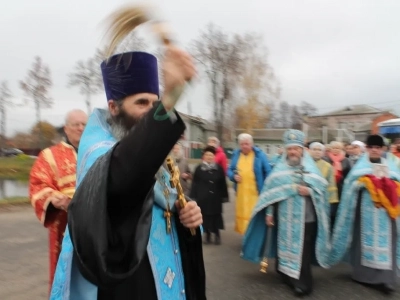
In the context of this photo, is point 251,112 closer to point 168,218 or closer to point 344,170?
point 344,170

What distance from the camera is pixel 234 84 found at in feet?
102

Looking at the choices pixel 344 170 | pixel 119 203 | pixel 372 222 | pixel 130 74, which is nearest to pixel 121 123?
pixel 130 74

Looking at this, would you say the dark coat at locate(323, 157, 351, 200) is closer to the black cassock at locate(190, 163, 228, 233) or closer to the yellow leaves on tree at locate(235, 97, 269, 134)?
the black cassock at locate(190, 163, 228, 233)

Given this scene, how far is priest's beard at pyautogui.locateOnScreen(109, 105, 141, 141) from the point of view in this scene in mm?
1602

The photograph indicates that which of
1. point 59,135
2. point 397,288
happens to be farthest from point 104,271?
point 397,288

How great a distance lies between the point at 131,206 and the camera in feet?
4.17

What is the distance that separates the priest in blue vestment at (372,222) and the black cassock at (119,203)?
4.63m

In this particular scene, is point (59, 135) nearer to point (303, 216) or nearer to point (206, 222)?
point (303, 216)

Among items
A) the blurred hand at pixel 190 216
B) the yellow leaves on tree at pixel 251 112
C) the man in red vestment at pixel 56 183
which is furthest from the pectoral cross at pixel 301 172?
the yellow leaves on tree at pixel 251 112

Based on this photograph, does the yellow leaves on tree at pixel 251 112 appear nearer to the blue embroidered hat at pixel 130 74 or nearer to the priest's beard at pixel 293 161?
the priest's beard at pixel 293 161

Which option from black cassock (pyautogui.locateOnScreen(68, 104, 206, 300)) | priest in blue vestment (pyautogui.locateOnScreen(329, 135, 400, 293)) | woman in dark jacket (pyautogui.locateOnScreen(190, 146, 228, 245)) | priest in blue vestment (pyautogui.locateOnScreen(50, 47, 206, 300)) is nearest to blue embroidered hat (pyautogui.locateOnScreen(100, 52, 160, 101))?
priest in blue vestment (pyautogui.locateOnScreen(50, 47, 206, 300))

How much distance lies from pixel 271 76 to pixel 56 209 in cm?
3010

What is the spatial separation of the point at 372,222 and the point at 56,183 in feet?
12.8

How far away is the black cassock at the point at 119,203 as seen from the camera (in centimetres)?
118
